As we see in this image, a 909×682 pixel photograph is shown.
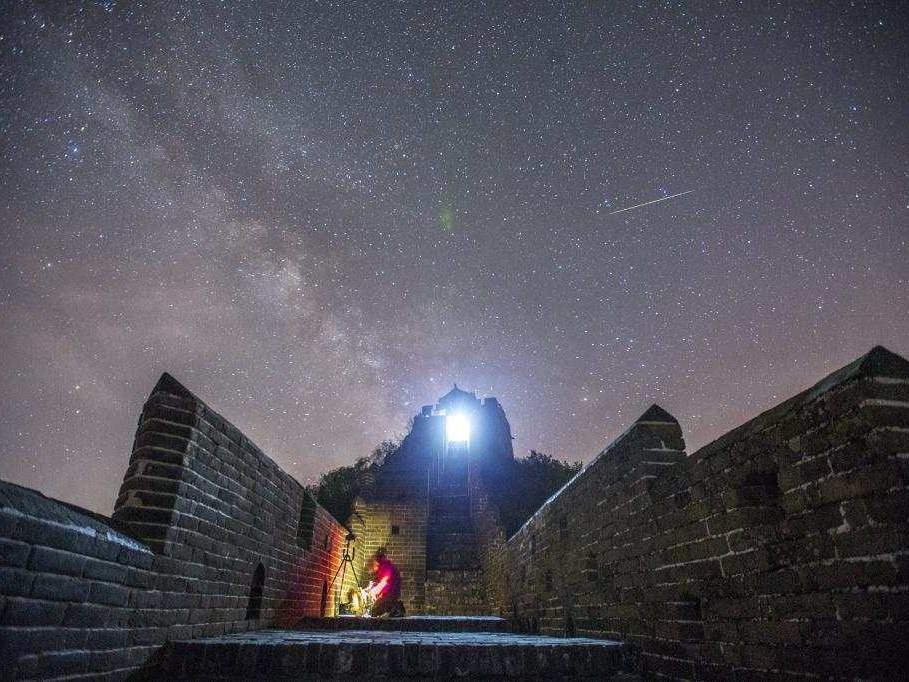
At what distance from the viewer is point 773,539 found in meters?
2.38

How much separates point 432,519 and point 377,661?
21.1 m

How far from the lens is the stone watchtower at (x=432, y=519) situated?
1709 cm

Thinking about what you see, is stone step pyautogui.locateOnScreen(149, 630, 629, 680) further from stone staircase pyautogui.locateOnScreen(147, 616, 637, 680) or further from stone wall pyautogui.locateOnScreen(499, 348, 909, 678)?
stone wall pyautogui.locateOnScreen(499, 348, 909, 678)

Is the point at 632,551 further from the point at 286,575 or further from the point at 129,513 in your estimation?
the point at 286,575

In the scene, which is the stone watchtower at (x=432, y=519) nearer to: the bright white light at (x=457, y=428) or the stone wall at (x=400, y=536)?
the stone wall at (x=400, y=536)

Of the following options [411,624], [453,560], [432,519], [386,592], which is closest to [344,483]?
[432,519]

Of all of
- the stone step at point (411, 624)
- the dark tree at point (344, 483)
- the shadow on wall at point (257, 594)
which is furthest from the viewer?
the dark tree at point (344, 483)

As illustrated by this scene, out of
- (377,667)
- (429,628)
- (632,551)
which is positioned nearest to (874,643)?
(632,551)

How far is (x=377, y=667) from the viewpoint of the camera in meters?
3.24

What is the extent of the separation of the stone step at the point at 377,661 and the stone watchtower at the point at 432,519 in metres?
13.5

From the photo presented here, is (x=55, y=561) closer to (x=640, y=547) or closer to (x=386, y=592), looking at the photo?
(x=640, y=547)

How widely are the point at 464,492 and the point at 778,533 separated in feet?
80.5

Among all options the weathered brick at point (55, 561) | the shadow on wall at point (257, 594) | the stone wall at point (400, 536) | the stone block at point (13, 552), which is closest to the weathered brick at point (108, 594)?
the weathered brick at point (55, 561)

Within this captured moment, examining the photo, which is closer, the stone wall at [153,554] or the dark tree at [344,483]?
the stone wall at [153,554]
